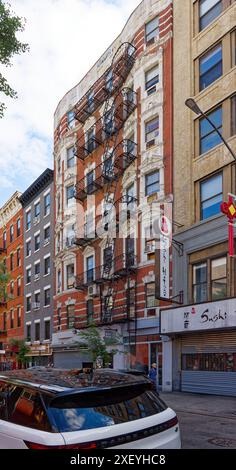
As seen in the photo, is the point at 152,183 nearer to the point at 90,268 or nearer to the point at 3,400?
the point at 90,268

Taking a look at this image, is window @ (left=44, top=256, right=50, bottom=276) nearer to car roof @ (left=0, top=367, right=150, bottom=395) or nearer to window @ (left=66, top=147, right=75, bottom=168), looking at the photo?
window @ (left=66, top=147, right=75, bottom=168)

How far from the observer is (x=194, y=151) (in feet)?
83.0

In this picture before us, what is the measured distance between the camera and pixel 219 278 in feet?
74.7

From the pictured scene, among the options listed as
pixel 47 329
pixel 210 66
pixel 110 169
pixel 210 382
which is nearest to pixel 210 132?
pixel 210 66

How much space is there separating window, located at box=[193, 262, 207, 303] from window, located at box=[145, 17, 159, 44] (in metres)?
14.6

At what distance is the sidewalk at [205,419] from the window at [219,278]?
4.50 metres

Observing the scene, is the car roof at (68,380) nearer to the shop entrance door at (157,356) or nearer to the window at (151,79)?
the shop entrance door at (157,356)

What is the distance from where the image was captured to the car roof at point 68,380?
518 cm

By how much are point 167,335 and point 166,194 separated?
7.54 meters

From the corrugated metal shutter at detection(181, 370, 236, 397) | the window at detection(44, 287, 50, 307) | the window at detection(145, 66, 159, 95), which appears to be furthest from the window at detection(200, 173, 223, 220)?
the window at detection(44, 287, 50, 307)

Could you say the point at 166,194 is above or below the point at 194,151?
below

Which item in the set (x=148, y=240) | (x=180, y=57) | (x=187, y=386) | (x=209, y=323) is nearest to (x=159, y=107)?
(x=180, y=57)

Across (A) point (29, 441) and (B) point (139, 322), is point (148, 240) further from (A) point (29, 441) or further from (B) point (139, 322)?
(A) point (29, 441)

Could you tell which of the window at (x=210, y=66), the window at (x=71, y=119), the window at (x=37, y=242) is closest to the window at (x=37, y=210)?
the window at (x=37, y=242)
